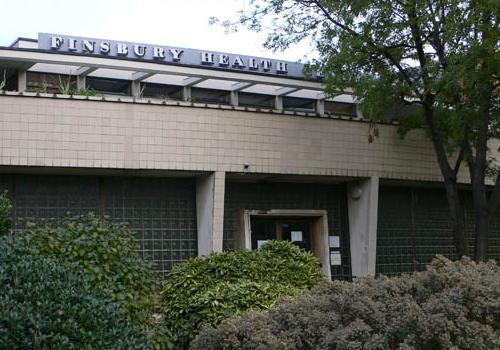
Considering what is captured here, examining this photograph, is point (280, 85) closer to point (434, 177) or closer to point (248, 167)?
point (248, 167)

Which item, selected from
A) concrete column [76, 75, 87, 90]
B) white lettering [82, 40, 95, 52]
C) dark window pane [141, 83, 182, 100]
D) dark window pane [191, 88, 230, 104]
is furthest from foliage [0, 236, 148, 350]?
dark window pane [191, 88, 230, 104]

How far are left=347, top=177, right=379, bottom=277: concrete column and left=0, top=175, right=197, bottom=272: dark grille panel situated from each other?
4240 mm

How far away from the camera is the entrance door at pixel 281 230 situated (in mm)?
16906

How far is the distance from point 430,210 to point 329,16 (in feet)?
22.3

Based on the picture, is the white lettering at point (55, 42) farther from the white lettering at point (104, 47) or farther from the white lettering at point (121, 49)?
the white lettering at point (121, 49)

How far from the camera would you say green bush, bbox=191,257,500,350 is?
5.56m

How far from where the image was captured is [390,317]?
233 inches

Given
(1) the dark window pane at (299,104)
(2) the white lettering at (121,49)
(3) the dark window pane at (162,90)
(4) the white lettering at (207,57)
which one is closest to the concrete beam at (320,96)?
(1) the dark window pane at (299,104)

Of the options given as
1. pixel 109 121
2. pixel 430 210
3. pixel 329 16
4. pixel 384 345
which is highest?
pixel 329 16

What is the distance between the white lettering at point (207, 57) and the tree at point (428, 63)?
8.04ft

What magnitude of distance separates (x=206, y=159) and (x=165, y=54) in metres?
3.76

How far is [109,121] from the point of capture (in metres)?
14.3

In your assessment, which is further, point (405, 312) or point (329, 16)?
point (329, 16)

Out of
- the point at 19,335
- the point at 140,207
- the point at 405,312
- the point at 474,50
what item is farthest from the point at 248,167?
the point at 19,335
